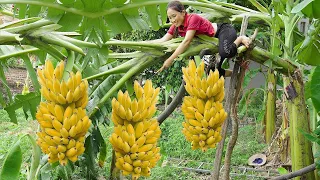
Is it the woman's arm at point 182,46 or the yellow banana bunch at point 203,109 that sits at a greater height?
the woman's arm at point 182,46

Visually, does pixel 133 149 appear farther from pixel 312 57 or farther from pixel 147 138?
pixel 312 57

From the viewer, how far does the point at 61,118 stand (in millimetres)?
711

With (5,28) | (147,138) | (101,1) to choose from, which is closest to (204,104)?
(147,138)

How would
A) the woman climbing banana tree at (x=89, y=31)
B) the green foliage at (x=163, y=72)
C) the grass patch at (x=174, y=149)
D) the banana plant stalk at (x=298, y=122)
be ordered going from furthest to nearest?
the green foliage at (x=163, y=72) → the grass patch at (x=174, y=149) → the banana plant stalk at (x=298, y=122) → the woman climbing banana tree at (x=89, y=31)

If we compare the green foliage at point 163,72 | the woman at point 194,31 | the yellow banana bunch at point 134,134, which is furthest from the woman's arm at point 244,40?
the green foliage at point 163,72

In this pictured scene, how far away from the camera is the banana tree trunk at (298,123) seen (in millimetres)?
1451

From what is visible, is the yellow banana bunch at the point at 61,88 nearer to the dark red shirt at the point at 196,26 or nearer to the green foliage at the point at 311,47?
the dark red shirt at the point at 196,26

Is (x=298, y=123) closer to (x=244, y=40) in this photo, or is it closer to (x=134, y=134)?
(x=244, y=40)

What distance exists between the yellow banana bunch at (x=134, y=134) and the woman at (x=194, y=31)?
30 centimetres

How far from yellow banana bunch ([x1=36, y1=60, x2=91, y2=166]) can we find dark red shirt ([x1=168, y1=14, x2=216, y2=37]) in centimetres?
49

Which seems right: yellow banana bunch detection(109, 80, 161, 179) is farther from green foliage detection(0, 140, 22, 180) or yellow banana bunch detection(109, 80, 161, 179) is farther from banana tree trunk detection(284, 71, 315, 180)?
banana tree trunk detection(284, 71, 315, 180)

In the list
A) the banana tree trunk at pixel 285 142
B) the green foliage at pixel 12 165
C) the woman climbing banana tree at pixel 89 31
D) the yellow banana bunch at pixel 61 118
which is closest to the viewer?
the yellow banana bunch at pixel 61 118

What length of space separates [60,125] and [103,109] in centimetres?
73

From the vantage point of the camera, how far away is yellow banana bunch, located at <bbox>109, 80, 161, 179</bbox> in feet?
2.40
